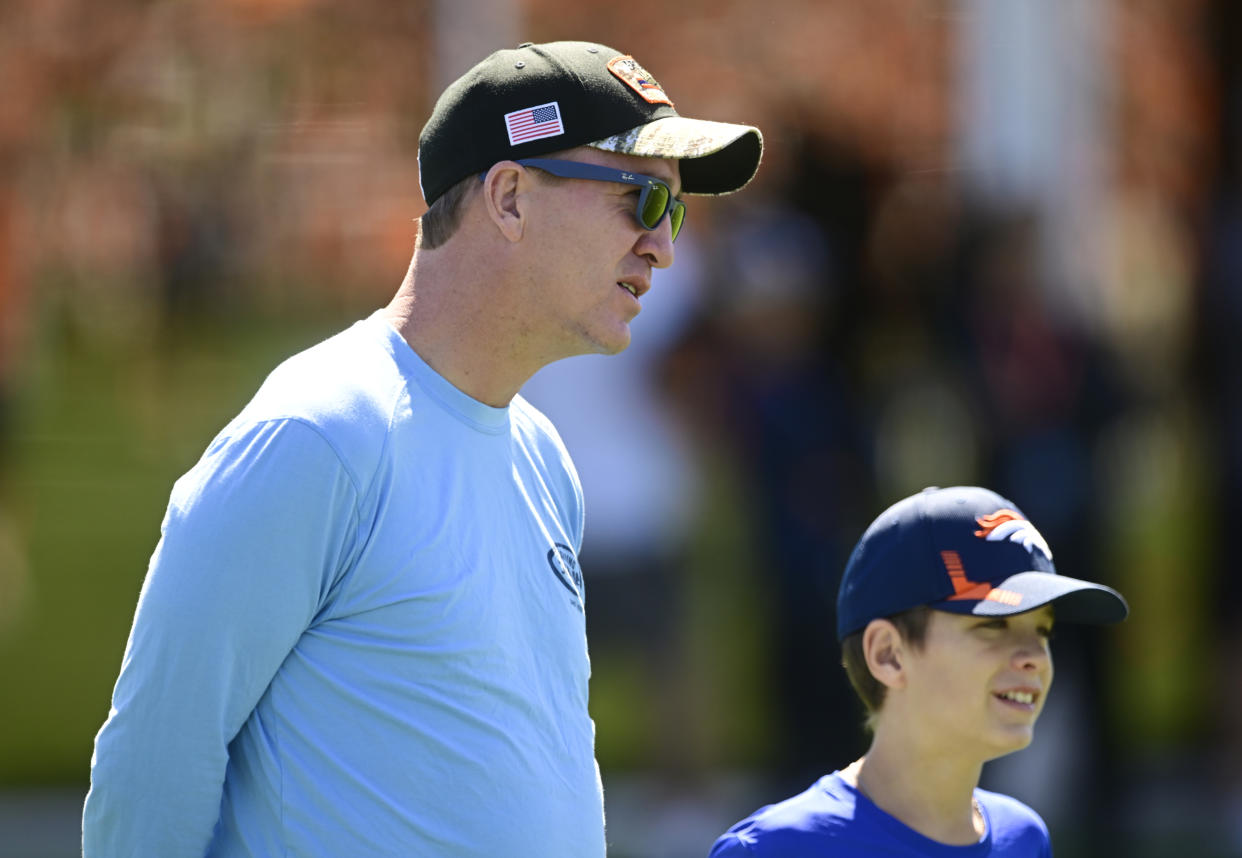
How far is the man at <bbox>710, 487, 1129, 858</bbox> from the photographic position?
269 centimetres

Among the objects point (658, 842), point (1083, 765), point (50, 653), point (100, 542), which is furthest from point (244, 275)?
point (1083, 765)

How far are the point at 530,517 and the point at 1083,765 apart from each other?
4598mm

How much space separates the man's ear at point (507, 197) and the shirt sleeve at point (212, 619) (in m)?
0.47

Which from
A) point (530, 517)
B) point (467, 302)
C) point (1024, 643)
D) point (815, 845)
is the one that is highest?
point (467, 302)

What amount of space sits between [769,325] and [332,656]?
441cm

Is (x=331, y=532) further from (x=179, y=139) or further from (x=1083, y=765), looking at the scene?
(x=179, y=139)

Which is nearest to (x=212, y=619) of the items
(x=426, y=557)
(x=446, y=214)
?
(x=426, y=557)

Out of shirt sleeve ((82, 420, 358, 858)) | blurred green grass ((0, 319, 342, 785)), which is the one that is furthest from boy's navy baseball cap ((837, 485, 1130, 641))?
blurred green grass ((0, 319, 342, 785))

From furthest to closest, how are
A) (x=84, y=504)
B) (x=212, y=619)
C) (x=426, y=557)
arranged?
(x=84, y=504), (x=426, y=557), (x=212, y=619)

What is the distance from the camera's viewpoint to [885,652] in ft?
9.38

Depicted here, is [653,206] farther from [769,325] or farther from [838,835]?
[769,325]

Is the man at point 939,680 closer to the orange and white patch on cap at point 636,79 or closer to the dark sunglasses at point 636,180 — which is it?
the dark sunglasses at point 636,180

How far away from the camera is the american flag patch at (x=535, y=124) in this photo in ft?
8.01

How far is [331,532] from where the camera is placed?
220cm
